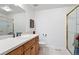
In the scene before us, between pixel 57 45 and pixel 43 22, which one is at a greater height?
pixel 43 22

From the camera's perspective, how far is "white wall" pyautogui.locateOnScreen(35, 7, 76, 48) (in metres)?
1.42

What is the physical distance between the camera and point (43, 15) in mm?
1440

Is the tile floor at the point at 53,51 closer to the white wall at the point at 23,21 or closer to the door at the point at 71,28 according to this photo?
the door at the point at 71,28

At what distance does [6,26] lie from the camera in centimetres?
175

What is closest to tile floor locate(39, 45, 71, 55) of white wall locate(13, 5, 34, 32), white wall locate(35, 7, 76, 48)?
white wall locate(35, 7, 76, 48)

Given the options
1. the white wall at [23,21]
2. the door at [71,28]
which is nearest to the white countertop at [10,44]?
the white wall at [23,21]

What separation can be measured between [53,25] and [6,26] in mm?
749

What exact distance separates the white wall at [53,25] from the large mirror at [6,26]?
1.57 ft
